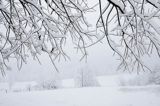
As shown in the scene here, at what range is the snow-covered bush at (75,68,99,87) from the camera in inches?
1721

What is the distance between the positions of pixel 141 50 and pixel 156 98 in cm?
1573

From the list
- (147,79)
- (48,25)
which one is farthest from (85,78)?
(48,25)

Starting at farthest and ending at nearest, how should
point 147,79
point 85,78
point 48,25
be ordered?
point 85,78, point 147,79, point 48,25

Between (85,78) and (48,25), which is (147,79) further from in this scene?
(48,25)

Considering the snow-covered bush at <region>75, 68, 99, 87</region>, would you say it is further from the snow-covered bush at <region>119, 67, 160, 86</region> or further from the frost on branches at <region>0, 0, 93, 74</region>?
the frost on branches at <region>0, 0, 93, 74</region>

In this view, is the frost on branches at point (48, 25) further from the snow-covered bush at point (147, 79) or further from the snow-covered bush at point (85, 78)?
the snow-covered bush at point (85, 78)

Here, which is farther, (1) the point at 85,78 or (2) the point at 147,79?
(1) the point at 85,78

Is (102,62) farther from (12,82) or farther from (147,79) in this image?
(147,79)

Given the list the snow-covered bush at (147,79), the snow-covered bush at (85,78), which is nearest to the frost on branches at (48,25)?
the snow-covered bush at (147,79)

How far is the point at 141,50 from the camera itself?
8.15 feet

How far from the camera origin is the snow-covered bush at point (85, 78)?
4372 cm

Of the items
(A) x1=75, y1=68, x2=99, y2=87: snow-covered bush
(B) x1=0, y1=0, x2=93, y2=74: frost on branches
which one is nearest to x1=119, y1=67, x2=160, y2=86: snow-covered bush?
(A) x1=75, y1=68, x2=99, y2=87: snow-covered bush

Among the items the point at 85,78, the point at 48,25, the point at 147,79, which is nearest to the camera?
the point at 48,25

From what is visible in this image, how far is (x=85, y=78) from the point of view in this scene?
145ft
